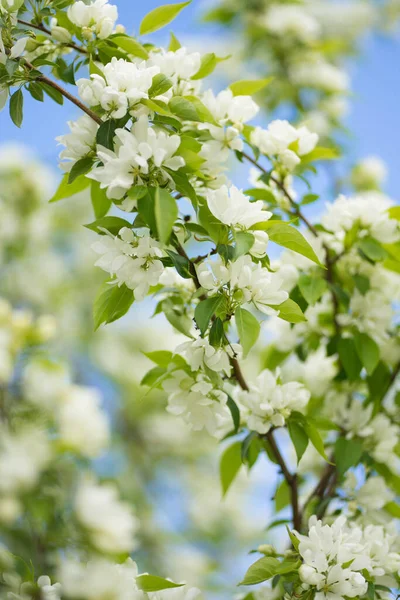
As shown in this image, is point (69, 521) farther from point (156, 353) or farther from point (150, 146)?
point (150, 146)

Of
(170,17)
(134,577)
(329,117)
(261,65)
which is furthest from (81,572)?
(261,65)

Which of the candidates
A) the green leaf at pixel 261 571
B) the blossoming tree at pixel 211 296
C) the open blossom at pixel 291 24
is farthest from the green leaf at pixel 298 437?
the open blossom at pixel 291 24

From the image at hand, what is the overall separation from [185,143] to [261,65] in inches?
92.4

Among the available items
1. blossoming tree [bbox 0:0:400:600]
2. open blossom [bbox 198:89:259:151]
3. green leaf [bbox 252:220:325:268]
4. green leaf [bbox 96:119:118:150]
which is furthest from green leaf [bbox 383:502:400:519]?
green leaf [bbox 96:119:118:150]

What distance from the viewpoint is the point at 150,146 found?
71 cm

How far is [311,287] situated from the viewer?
100 centimetres

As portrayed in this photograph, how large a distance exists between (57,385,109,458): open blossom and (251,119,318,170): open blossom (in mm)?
705

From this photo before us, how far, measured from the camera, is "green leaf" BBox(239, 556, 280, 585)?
0.80m

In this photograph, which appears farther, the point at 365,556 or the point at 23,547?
the point at 23,547

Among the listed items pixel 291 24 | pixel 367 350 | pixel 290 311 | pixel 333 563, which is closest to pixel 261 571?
pixel 333 563

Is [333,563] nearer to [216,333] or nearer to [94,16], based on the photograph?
[216,333]

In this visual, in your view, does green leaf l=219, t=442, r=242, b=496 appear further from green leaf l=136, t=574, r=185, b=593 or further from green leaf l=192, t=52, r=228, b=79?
green leaf l=192, t=52, r=228, b=79

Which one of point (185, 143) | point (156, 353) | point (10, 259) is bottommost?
point (156, 353)

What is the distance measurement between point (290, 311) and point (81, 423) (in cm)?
82
